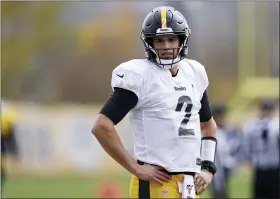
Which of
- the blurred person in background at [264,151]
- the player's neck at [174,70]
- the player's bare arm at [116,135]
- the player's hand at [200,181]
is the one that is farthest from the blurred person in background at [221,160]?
the player's bare arm at [116,135]

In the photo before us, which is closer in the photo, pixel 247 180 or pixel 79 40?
pixel 247 180

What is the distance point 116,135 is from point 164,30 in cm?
67

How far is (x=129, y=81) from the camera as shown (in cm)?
579

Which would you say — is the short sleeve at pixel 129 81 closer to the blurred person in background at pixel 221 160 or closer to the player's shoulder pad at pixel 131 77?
the player's shoulder pad at pixel 131 77

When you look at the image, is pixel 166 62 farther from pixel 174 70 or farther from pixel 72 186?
pixel 72 186

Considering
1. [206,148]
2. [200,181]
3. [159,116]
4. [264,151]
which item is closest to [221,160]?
[264,151]

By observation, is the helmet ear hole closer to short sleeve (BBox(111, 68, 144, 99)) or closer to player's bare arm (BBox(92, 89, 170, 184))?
short sleeve (BBox(111, 68, 144, 99))

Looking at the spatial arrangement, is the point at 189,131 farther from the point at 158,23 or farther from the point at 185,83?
the point at 158,23

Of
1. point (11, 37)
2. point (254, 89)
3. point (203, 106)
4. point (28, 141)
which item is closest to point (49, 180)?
point (28, 141)

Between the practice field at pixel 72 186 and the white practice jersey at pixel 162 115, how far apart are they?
9.32 m

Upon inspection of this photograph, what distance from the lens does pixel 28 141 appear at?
2478 cm

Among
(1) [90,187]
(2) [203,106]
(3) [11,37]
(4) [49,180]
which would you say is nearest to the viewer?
(2) [203,106]

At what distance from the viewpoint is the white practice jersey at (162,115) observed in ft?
19.1

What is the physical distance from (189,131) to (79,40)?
80.1 ft
